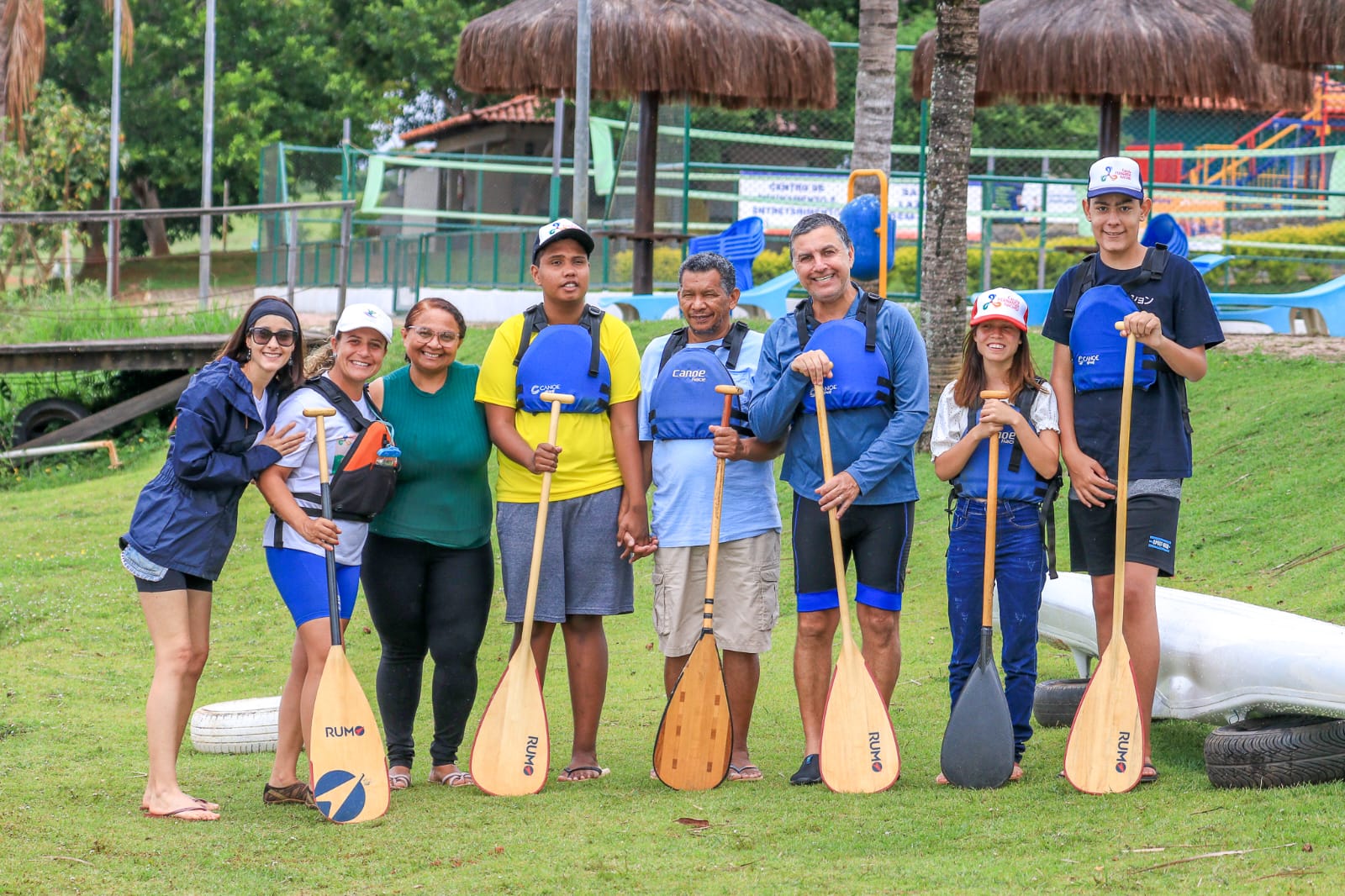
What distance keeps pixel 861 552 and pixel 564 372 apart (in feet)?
3.89

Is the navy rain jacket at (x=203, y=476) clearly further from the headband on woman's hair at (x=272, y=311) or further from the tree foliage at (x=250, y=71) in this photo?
the tree foliage at (x=250, y=71)

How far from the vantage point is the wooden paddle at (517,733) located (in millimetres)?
5020

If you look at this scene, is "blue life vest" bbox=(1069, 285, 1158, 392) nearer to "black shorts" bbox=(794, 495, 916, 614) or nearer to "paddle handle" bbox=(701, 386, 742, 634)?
"black shorts" bbox=(794, 495, 916, 614)

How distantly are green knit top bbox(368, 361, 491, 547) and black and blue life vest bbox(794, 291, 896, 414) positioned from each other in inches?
47.3

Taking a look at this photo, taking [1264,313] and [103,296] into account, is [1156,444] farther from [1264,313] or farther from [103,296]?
[103,296]

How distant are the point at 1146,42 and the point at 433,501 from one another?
9.94 metres

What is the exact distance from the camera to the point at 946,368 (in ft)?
33.7

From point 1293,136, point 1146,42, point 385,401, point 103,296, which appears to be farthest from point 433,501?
point 1293,136

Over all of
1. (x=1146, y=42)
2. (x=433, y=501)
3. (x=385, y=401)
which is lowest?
(x=433, y=501)

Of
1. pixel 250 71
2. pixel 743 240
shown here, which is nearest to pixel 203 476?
pixel 743 240

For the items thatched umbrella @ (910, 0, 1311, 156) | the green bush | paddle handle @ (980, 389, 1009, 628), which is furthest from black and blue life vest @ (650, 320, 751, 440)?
the green bush

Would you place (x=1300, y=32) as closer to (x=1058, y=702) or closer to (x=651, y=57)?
(x=651, y=57)

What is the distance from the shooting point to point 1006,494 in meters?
4.98

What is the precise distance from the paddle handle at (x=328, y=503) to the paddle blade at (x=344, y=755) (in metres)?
0.09
